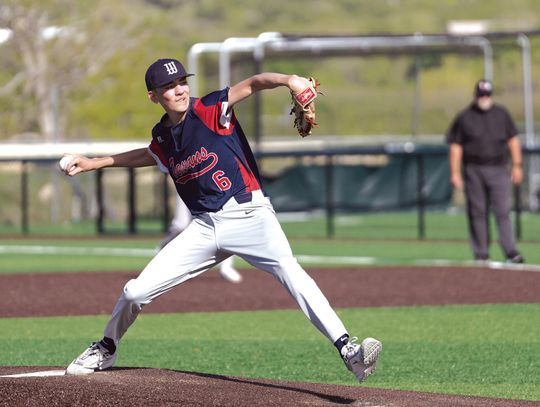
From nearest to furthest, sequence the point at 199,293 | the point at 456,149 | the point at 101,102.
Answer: the point at 199,293 → the point at 456,149 → the point at 101,102

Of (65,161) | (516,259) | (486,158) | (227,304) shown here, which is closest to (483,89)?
(486,158)

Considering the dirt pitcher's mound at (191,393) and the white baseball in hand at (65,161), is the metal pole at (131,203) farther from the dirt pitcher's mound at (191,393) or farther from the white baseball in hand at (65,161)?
the dirt pitcher's mound at (191,393)

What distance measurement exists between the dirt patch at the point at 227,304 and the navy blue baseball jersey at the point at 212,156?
3.58 ft

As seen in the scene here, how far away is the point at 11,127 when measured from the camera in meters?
38.7

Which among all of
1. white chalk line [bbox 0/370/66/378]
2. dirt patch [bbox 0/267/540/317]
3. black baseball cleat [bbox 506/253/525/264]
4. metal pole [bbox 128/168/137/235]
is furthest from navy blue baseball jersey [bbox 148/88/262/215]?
metal pole [bbox 128/168/137/235]

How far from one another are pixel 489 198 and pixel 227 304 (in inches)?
180

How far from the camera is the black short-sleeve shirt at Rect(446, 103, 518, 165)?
15.8m

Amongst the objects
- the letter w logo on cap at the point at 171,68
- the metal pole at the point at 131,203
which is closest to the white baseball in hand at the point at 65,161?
the letter w logo on cap at the point at 171,68

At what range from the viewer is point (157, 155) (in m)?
8.00

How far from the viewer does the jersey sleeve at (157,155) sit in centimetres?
796

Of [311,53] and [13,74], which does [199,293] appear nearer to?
[311,53]

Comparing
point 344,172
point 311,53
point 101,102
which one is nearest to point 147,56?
point 101,102

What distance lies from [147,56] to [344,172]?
13355 millimetres

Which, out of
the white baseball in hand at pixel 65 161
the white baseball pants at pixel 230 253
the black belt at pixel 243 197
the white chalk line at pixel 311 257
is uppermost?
the white baseball in hand at pixel 65 161
